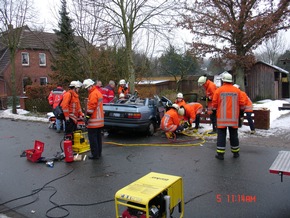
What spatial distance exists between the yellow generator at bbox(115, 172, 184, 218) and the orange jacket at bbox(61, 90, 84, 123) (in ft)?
16.8

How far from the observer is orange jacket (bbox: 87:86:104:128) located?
23.4 feet

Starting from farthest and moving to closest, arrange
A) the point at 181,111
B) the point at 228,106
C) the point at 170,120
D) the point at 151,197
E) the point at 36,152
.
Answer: the point at 181,111, the point at 170,120, the point at 36,152, the point at 228,106, the point at 151,197

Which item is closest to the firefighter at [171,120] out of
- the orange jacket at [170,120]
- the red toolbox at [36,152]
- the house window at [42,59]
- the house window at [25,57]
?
the orange jacket at [170,120]

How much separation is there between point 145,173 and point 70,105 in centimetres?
340

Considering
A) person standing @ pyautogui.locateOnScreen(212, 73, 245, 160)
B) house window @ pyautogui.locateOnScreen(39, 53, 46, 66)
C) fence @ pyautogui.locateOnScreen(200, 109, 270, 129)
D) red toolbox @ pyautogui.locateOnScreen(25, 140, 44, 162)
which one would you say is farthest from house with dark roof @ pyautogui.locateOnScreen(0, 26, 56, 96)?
person standing @ pyautogui.locateOnScreen(212, 73, 245, 160)

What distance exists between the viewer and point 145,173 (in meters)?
6.25

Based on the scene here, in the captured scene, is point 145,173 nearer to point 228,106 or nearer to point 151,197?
point 228,106

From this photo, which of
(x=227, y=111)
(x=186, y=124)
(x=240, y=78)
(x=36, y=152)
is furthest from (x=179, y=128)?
(x=240, y=78)

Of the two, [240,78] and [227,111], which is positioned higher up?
[240,78]

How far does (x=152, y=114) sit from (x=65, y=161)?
3723 millimetres

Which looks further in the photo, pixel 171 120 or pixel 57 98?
pixel 57 98

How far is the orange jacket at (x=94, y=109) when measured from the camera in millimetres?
7141
